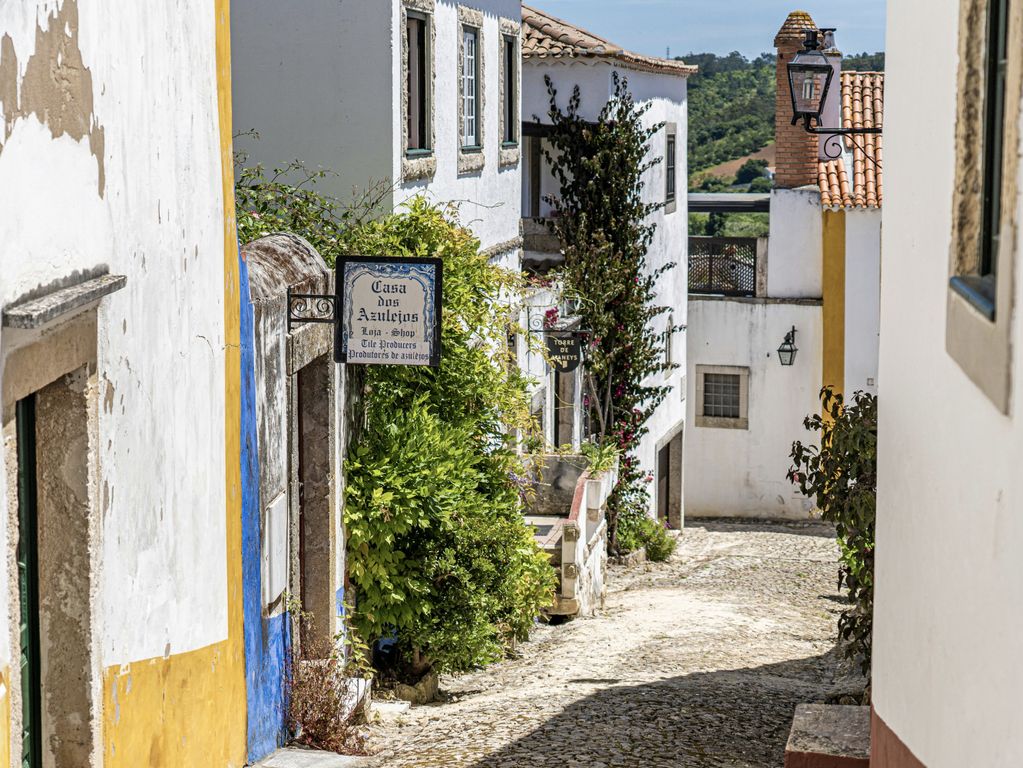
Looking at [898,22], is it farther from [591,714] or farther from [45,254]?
[591,714]

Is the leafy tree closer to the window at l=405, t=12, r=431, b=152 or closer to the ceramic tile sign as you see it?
the window at l=405, t=12, r=431, b=152

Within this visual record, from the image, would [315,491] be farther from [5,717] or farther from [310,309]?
[5,717]

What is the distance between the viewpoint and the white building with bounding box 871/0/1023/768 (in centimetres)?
304

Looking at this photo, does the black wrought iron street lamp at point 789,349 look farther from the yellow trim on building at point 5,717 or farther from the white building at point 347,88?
the yellow trim on building at point 5,717

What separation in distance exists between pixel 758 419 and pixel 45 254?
21.8m

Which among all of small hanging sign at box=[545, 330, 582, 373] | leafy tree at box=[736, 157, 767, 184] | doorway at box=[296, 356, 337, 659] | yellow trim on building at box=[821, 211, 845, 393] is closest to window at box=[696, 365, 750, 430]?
yellow trim on building at box=[821, 211, 845, 393]

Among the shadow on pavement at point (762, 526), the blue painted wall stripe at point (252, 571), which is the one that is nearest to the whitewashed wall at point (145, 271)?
the blue painted wall stripe at point (252, 571)

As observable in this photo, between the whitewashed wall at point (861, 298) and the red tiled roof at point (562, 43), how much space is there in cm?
482

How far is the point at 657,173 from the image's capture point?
21.3 metres

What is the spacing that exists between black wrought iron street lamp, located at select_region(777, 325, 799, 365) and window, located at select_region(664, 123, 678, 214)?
3237 mm

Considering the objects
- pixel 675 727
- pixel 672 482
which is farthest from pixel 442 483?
pixel 672 482

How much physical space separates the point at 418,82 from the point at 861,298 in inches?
515

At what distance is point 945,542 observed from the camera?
3.90 meters

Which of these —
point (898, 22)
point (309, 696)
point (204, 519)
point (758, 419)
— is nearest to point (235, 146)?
point (309, 696)
